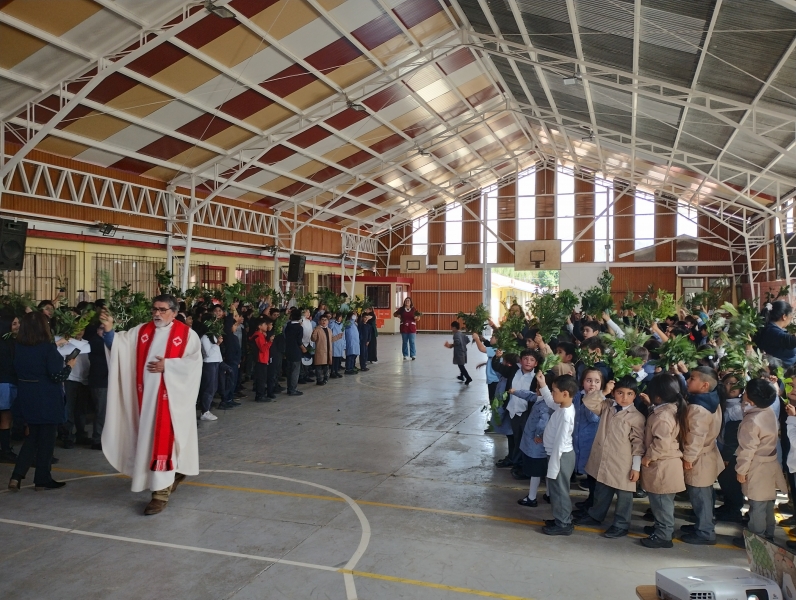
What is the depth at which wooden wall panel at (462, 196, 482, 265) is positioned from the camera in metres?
29.3

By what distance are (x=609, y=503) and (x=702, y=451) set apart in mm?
858

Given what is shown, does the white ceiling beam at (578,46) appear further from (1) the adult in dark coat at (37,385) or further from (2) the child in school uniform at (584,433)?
(1) the adult in dark coat at (37,385)

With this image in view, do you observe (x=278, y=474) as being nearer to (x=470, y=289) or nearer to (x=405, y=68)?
(x=405, y=68)

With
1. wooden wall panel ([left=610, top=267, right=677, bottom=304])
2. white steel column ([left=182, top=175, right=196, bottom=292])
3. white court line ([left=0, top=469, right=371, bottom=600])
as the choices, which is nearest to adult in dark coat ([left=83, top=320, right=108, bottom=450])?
white court line ([left=0, top=469, right=371, bottom=600])

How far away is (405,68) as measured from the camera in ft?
51.9

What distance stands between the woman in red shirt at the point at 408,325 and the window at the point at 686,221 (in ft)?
48.0

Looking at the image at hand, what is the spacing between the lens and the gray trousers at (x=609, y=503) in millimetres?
5059

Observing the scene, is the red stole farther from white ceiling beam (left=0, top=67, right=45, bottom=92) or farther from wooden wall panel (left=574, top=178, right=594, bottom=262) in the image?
wooden wall panel (left=574, top=178, right=594, bottom=262)

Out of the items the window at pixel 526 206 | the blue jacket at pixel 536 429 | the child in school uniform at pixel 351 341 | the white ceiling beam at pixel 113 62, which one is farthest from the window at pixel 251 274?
the blue jacket at pixel 536 429

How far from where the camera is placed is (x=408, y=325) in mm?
17484

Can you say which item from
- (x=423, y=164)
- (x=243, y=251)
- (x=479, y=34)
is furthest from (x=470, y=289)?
(x=479, y=34)

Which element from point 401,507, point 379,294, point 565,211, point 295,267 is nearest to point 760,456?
point 401,507

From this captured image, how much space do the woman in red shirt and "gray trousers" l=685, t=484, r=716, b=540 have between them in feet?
38.7

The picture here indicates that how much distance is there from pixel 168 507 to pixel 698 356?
16.1 ft
